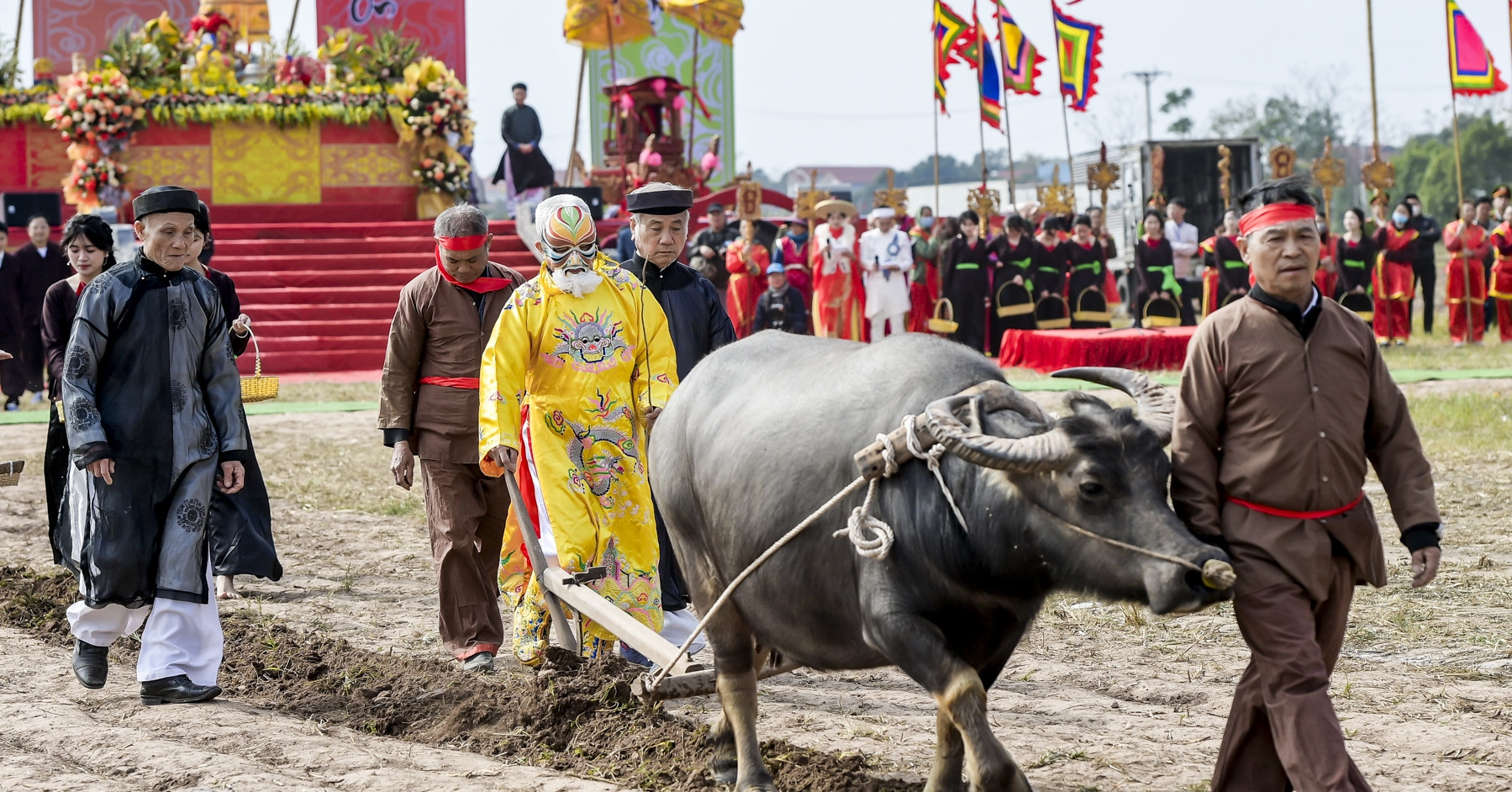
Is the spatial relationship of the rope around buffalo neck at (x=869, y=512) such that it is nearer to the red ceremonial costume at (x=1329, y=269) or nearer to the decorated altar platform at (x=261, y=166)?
the red ceremonial costume at (x=1329, y=269)

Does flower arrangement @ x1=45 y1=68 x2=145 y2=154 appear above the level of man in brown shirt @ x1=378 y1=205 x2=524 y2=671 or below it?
above

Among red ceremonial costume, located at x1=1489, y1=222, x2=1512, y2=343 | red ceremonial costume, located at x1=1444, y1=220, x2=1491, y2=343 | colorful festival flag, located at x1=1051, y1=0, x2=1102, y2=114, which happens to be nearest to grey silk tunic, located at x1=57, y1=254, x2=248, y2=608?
red ceremonial costume, located at x1=1444, y1=220, x2=1491, y2=343

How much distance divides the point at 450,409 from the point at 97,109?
16.4 m

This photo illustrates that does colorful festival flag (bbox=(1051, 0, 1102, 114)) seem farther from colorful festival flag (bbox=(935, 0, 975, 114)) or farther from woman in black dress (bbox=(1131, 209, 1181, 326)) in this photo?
woman in black dress (bbox=(1131, 209, 1181, 326))

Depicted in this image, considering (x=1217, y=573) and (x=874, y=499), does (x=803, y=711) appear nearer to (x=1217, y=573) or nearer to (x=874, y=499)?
(x=874, y=499)

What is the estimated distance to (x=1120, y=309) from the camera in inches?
1134

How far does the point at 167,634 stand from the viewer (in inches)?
210

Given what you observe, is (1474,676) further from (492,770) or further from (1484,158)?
(1484,158)

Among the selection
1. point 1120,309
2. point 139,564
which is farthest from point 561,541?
point 1120,309

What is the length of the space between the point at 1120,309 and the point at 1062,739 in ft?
82.1

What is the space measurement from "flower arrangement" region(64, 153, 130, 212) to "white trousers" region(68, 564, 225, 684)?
16.4 m

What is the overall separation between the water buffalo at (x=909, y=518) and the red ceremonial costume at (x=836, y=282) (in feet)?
44.5

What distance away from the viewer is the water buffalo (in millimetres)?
3363

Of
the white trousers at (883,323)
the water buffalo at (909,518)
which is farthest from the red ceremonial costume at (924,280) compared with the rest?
the water buffalo at (909,518)
